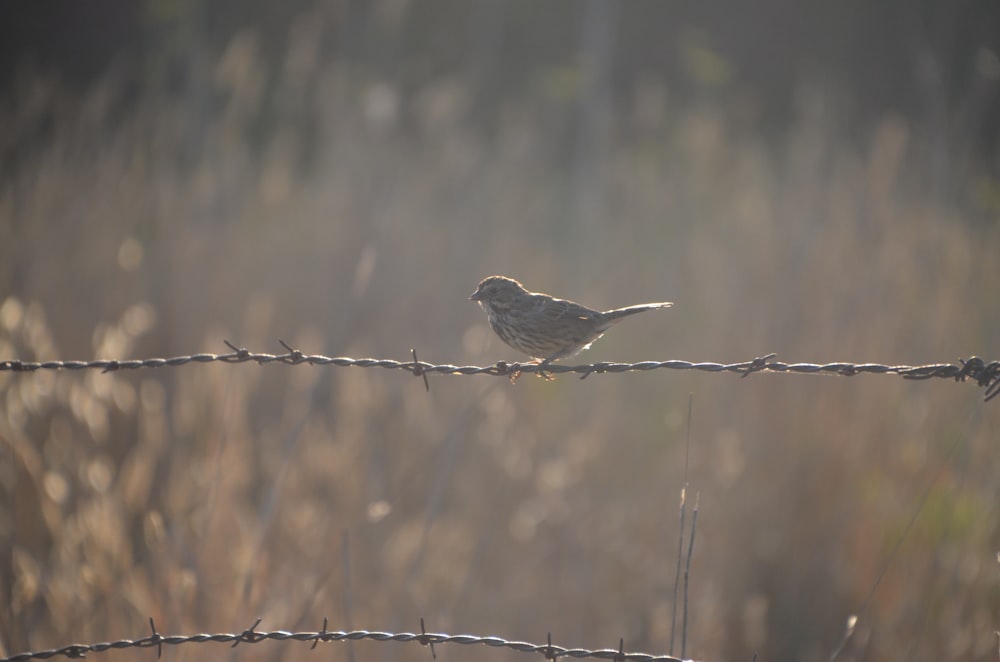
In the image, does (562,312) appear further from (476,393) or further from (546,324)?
(476,393)

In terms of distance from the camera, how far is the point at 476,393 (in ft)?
16.2

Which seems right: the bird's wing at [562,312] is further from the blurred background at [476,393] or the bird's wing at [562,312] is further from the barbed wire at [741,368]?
the barbed wire at [741,368]

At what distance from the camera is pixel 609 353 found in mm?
6117

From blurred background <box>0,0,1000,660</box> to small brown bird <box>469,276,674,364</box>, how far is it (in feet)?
0.49

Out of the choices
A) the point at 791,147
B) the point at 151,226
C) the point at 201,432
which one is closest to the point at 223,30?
the point at 151,226

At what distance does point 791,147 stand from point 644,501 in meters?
2.98

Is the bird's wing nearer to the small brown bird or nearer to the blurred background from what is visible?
the small brown bird

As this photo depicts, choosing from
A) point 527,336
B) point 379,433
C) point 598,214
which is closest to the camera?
point 527,336

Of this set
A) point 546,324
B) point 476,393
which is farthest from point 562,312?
point 476,393

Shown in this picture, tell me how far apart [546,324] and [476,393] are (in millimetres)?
1128

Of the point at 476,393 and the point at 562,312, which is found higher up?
the point at 562,312

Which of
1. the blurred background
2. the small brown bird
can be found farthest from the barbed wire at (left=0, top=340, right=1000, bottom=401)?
the small brown bird

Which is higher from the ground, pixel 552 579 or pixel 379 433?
pixel 379 433

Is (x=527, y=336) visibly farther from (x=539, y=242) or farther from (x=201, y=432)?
(x=539, y=242)
